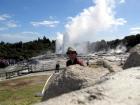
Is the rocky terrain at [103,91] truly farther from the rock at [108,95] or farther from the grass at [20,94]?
the grass at [20,94]

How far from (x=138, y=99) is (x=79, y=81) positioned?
5.73ft

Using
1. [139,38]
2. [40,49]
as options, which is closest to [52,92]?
[139,38]

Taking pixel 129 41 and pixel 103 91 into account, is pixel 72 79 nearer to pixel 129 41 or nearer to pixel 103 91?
pixel 103 91

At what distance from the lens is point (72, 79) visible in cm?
561

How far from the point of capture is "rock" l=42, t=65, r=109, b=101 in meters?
5.51

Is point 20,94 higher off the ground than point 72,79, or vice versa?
point 72,79

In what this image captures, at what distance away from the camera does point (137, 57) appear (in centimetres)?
611

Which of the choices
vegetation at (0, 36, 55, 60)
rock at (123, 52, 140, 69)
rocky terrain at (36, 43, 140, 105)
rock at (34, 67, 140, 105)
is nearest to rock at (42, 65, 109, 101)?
rocky terrain at (36, 43, 140, 105)

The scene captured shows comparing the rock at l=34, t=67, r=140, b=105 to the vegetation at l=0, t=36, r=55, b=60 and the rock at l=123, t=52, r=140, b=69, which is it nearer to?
the rock at l=123, t=52, r=140, b=69

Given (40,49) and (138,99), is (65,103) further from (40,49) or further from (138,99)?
(40,49)

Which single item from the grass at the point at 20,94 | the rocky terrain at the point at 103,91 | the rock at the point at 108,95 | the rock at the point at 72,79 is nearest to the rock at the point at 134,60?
the rock at the point at 72,79

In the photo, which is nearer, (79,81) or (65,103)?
(65,103)

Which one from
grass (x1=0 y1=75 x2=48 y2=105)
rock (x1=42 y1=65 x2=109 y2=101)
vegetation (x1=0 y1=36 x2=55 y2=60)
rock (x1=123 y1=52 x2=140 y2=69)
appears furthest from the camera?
vegetation (x1=0 y1=36 x2=55 y2=60)

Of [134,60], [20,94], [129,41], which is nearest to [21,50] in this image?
[129,41]
